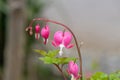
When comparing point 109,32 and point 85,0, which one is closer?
point 109,32

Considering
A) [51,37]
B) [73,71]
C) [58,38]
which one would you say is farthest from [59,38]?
[51,37]

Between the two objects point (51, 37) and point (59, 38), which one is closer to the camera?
point (59, 38)

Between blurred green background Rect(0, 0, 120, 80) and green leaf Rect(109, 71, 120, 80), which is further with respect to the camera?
blurred green background Rect(0, 0, 120, 80)

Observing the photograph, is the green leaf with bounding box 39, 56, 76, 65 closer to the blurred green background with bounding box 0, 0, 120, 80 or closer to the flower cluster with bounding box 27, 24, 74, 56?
the flower cluster with bounding box 27, 24, 74, 56

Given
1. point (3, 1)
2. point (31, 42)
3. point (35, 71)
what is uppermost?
point (3, 1)

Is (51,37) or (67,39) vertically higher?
(67,39)

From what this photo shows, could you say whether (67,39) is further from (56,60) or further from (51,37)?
(51,37)

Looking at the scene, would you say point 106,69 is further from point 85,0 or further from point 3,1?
point 85,0

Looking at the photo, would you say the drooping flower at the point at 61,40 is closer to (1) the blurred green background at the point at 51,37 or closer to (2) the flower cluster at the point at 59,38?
(2) the flower cluster at the point at 59,38

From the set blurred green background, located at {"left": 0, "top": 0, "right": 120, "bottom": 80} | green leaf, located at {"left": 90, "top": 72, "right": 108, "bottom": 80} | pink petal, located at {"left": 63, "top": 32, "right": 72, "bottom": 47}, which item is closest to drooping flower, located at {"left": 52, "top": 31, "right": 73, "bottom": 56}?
pink petal, located at {"left": 63, "top": 32, "right": 72, "bottom": 47}

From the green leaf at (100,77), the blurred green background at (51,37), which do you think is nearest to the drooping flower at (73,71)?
the green leaf at (100,77)

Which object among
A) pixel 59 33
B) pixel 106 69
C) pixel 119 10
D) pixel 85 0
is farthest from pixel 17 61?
pixel 85 0
